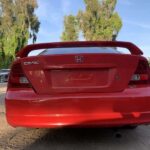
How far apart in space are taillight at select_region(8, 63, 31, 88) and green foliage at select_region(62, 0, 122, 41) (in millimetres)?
52964

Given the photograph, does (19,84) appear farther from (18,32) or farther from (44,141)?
(18,32)

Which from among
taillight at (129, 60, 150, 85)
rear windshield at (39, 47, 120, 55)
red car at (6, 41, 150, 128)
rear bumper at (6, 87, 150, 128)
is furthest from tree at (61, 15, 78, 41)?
rear bumper at (6, 87, 150, 128)

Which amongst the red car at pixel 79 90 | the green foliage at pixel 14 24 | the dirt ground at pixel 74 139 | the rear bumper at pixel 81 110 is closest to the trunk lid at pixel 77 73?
the red car at pixel 79 90

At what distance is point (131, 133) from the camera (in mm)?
7004

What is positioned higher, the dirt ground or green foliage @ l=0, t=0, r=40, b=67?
the dirt ground

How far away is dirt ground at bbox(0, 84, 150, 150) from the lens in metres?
5.86

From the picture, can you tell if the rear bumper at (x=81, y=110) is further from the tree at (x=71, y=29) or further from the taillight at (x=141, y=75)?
the tree at (x=71, y=29)

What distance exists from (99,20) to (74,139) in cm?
5400

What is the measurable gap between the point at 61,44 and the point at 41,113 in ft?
3.49

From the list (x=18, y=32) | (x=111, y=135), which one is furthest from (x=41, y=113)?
(x=18, y=32)

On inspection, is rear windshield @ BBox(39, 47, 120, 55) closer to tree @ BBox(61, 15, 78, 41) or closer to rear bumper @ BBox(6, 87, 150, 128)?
rear bumper @ BBox(6, 87, 150, 128)

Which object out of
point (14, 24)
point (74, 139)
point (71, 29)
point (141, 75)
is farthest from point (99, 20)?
point (141, 75)

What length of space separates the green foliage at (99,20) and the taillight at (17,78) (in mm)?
52964

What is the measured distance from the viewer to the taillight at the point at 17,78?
18.6 ft
